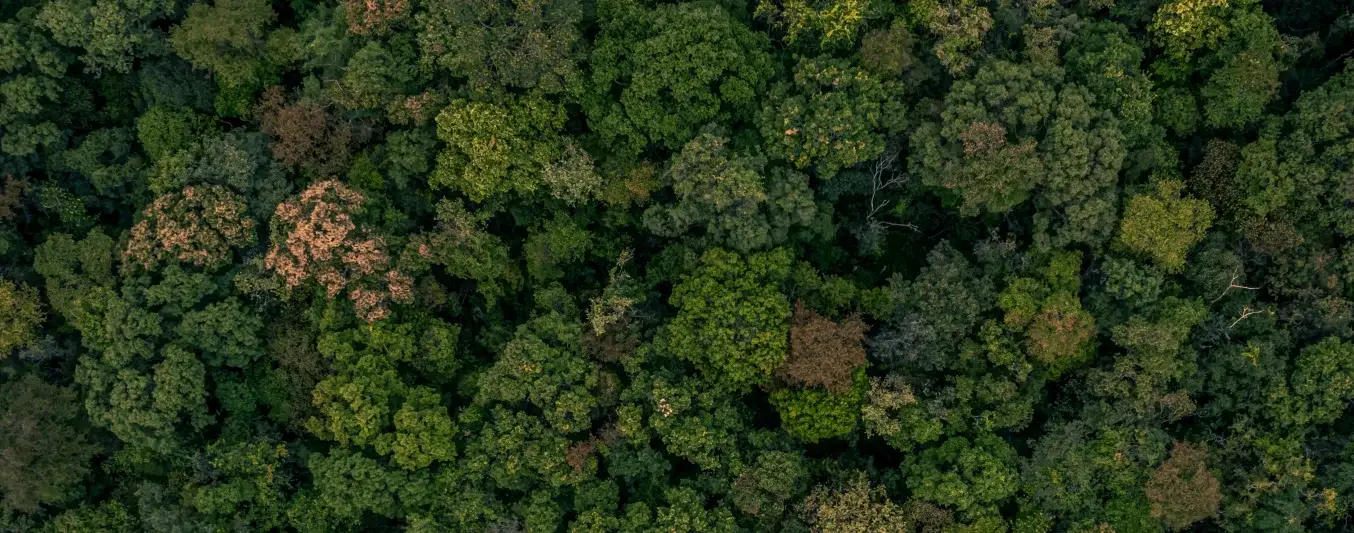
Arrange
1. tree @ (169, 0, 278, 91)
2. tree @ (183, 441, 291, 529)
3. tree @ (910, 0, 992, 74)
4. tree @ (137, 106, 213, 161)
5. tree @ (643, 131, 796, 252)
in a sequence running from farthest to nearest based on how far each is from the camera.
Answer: tree @ (137, 106, 213, 161) → tree @ (169, 0, 278, 91) → tree @ (183, 441, 291, 529) → tree @ (910, 0, 992, 74) → tree @ (643, 131, 796, 252)

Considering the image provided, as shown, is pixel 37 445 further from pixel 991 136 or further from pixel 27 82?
pixel 991 136

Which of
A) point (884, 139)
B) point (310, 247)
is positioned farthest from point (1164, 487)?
point (310, 247)

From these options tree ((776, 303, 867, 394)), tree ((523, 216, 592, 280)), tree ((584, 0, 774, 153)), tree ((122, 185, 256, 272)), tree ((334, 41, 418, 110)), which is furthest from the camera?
tree ((523, 216, 592, 280))

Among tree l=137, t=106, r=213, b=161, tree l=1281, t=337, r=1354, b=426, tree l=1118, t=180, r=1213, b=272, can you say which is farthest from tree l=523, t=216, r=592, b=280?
tree l=1281, t=337, r=1354, b=426

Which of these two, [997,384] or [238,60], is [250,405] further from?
[997,384]

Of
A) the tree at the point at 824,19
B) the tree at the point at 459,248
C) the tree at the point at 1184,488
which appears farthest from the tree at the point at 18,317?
the tree at the point at 1184,488

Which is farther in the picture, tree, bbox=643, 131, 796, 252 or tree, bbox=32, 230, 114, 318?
tree, bbox=32, 230, 114, 318

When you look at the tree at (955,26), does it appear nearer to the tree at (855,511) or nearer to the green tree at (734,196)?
the green tree at (734,196)

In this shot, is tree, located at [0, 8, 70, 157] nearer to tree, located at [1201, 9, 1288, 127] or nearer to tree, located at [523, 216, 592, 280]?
tree, located at [523, 216, 592, 280]
